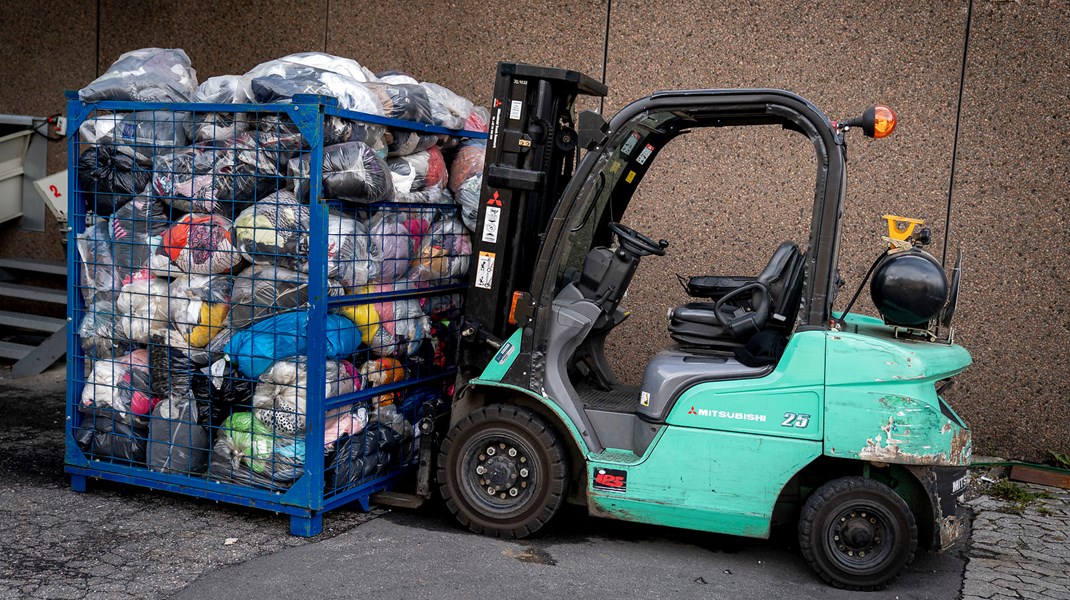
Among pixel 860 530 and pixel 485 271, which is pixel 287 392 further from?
pixel 860 530

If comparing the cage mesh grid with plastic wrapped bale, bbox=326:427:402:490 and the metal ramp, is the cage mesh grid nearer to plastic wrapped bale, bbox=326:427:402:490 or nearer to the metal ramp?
plastic wrapped bale, bbox=326:427:402:490

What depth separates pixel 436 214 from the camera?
221 inches

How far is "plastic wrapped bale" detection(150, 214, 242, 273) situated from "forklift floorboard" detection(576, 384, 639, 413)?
1959mm

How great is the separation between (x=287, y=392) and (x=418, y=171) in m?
1.43

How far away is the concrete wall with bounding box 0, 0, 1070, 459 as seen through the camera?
253 inches

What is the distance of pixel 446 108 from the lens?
564 centimetres

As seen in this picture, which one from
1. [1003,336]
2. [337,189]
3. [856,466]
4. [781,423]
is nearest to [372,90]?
[337,189]

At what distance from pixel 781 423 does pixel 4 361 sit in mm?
7325

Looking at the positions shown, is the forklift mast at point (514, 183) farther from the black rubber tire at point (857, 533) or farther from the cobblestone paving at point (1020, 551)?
the cobblestone paving at point (1020, 551)

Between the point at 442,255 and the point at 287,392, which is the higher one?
the point at 442,255

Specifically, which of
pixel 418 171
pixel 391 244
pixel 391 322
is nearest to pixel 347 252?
pixel 391 244

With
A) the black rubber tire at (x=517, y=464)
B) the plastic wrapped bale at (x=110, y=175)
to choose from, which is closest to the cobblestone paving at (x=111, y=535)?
the black rubber tire at (x=517, y=464)

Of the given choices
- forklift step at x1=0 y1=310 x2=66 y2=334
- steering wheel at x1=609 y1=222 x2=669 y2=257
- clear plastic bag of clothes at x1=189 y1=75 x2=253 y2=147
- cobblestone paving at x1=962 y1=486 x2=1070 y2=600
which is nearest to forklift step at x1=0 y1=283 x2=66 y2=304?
forklift step at x1=0 y1=310 x2=66 y2=334

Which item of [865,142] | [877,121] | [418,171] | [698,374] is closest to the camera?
[877,121]
